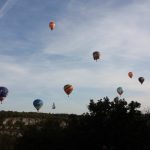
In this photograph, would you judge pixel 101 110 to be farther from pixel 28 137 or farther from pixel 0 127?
pixel 0 127

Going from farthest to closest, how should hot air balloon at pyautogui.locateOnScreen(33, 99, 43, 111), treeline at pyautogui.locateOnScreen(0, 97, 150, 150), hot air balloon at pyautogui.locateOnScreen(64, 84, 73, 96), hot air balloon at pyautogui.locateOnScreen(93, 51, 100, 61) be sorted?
1. hot air balloon at pyautogui.locateOnScreen(33, 99, 43, 111)
2. hot air balloon at pyautogui.locateOnScreen(64, 84, 73, 96)
3. hot air balloon at pyautogui.locateOnScreen(93, 51, 100, 61)
4. treeline at pyautogui.locateOnScreen(0, 97, 150, 150)

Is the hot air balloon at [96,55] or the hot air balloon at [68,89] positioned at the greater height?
the hot air balloon at [96,55]

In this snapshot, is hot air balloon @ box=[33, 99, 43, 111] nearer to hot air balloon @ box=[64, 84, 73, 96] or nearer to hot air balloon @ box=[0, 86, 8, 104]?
hot air balloon @ box=[64, 84, 73, 96]

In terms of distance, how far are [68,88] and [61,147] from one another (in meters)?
26.7

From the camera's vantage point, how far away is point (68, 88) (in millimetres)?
90250

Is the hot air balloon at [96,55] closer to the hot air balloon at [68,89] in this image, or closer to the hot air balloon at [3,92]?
the hot air balloon at [68,89]

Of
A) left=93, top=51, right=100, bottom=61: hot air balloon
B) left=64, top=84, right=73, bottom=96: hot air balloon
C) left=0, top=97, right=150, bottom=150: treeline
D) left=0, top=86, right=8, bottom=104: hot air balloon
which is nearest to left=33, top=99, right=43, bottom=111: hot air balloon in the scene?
left=64, top=84, right=73, bottom=96: hot air balloon

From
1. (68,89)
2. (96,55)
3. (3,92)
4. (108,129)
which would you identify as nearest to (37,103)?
(68,89)

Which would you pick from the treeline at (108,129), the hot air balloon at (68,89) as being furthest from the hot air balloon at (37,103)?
the treeline at (108,129)

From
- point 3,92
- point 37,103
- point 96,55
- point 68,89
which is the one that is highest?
point 96,55

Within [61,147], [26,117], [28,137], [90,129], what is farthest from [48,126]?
[26,117]

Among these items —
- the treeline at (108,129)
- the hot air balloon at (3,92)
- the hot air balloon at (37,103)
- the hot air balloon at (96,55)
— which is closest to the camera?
the treeline at (108,129)

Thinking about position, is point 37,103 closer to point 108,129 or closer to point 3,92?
point 3,92

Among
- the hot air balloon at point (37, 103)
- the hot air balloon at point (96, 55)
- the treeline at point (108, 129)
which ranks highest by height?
the hot air balloon at point (96, 55)
